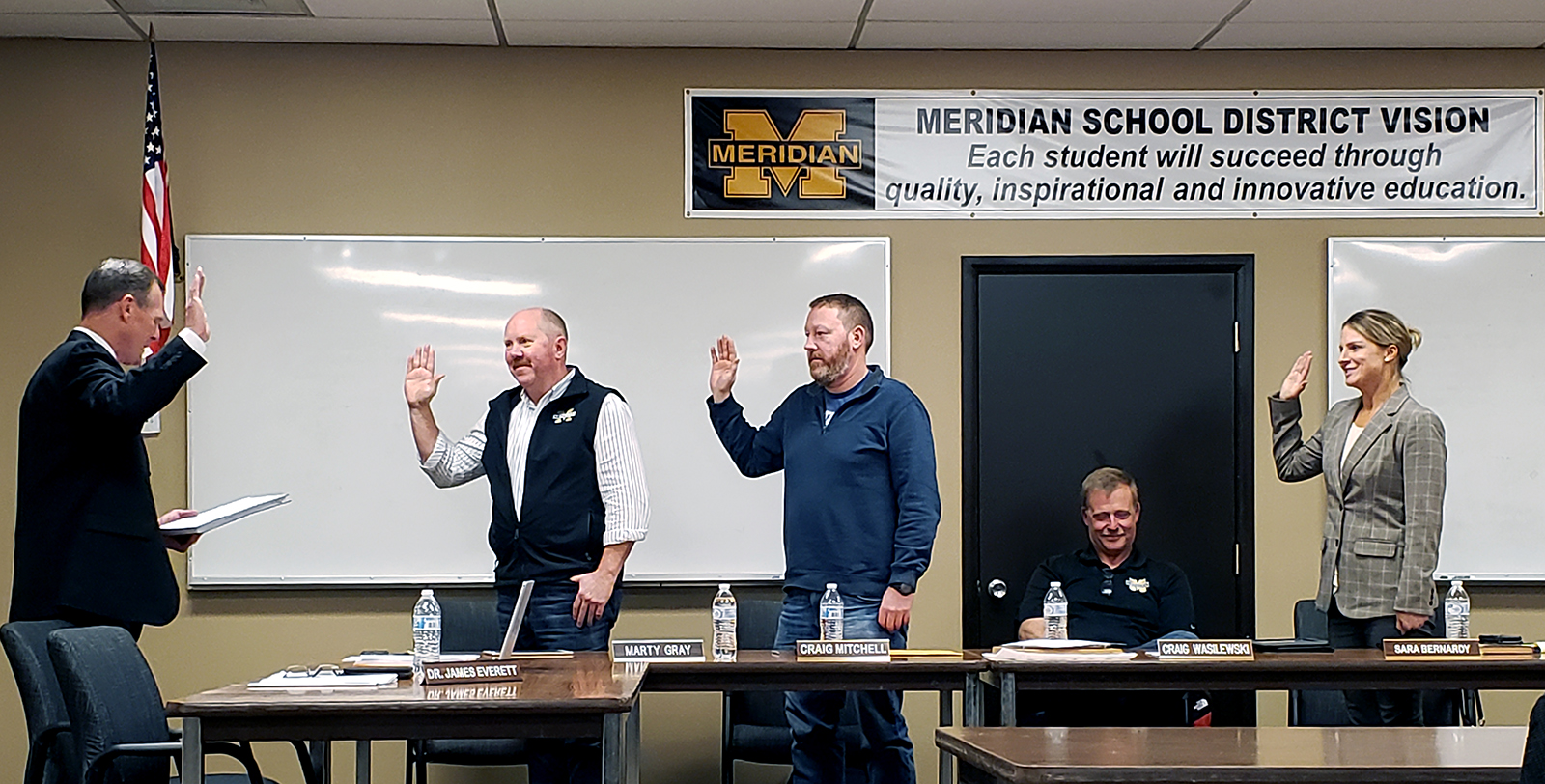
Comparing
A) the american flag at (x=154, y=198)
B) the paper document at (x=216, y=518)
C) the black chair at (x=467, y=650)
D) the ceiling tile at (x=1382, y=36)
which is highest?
the ceiling tile at (x=1382, y=36)

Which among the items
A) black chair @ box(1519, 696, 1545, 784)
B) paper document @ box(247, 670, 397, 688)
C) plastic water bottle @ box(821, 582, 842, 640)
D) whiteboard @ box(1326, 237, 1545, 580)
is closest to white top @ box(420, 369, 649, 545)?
plastic water bottle @ box(821, 582, 842, 640)

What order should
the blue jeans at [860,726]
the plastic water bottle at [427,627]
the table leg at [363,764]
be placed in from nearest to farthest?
the plastic water bottle at [427,627], the table leg at [363,764], the blue jeans at [860,726]

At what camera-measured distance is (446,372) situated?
5.66 metres

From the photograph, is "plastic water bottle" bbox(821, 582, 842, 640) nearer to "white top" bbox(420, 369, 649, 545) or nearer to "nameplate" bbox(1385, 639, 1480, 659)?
"white top" bbox(420, 369, 649, 545)

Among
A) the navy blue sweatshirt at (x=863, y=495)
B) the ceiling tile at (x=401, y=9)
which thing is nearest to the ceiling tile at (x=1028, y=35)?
the ceiling tile at (x=401, y=9)

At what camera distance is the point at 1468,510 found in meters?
5.71

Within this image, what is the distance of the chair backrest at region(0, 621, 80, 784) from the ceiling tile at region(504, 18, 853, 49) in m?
2.84

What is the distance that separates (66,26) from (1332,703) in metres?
4.79

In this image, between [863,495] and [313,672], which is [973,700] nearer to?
[863,495]

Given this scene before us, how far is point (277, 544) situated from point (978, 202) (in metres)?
2.79

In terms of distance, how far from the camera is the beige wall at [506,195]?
562 centimetres

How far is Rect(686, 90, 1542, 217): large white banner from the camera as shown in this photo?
5.78 meters

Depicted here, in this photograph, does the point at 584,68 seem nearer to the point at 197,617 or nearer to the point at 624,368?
the point at 624,368

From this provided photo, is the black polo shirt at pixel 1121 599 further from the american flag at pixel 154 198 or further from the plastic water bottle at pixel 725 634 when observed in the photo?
the american flag at pixel 154 198
